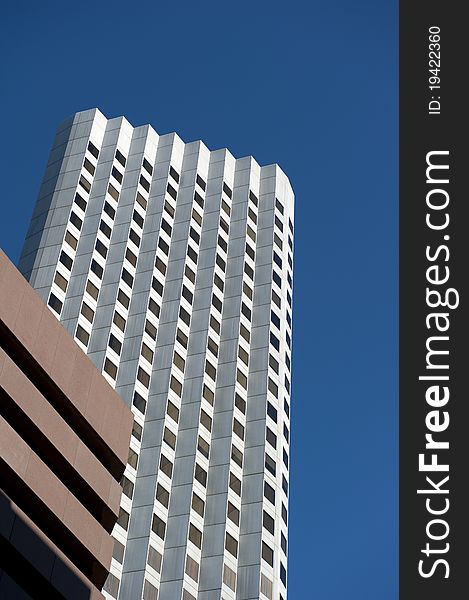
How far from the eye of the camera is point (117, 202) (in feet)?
290

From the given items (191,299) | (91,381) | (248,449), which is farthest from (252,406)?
(91,381)

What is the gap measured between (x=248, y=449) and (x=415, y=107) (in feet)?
113

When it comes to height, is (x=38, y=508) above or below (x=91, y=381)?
below

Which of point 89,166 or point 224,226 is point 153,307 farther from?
point 89,166

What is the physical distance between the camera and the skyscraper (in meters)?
66.6

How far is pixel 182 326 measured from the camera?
80438mm

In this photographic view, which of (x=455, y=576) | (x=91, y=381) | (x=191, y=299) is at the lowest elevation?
(x=455, y=576)

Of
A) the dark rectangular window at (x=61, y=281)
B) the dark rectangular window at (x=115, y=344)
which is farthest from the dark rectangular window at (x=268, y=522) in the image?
the dark rectangular window at (x=61, y=281)

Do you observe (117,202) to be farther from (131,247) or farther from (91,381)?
(91,381)

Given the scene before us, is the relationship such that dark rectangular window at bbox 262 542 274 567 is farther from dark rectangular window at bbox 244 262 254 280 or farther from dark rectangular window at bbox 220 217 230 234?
dark rectangular window at bbox 220 217 230 234

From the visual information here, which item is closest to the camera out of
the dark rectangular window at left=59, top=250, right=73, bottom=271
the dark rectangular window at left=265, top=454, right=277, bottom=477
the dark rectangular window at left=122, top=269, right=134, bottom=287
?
the dark rectangular window at left=265, top=454, right=277, bottom=477

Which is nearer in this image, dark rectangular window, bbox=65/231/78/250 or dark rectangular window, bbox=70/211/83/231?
dark rectangular window, bbox=65/231/78/250

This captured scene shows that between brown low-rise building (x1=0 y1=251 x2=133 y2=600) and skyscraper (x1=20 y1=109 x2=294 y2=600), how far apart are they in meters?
17.4

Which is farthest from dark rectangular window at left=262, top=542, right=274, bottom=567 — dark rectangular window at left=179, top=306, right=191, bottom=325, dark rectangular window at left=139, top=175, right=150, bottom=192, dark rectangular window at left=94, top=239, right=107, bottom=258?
dark rectangular window at left=139, top=175, right=150, bottom=192
